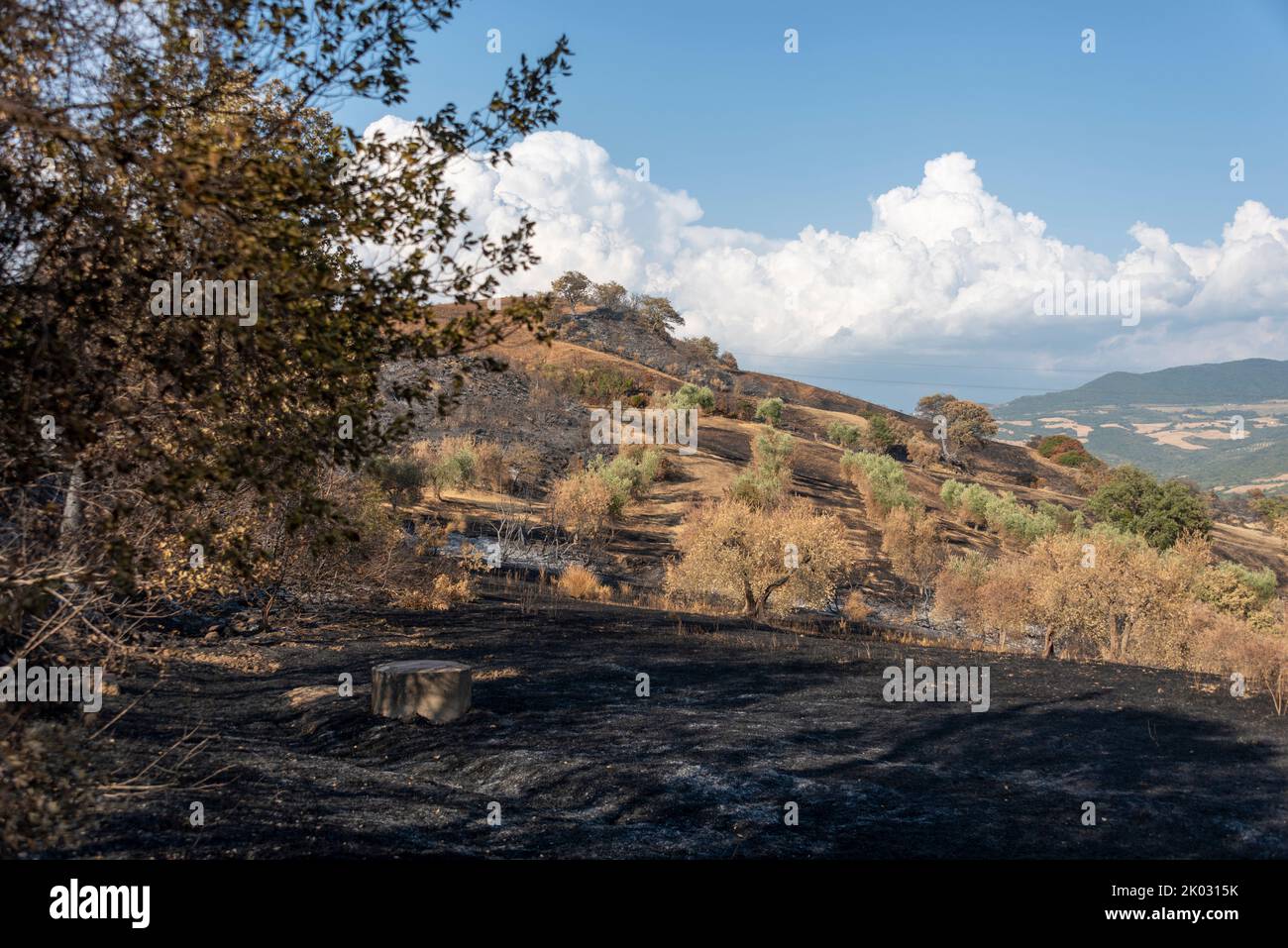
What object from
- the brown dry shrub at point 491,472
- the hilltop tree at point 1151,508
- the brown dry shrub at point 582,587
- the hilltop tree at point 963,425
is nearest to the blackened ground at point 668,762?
the brown dry shrub at point 582,587

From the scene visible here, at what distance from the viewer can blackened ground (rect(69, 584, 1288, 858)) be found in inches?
299

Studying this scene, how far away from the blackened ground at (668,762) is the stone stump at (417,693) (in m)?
0.24

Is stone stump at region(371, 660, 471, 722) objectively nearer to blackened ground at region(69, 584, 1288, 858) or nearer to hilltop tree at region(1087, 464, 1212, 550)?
blackened ground at region(69, 584, 1288, 858)

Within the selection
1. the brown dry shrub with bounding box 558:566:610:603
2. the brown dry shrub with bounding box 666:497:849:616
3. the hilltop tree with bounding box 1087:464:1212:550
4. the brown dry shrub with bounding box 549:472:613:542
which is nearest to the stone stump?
the brown dry shrub with bounding box 666:497:849:616

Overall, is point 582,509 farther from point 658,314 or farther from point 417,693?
point 658,314

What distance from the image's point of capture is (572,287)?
95250mm

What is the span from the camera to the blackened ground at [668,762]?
24.9ft

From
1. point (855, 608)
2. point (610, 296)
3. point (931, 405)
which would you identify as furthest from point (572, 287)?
point (855, 608)

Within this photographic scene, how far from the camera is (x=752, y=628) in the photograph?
22891mm

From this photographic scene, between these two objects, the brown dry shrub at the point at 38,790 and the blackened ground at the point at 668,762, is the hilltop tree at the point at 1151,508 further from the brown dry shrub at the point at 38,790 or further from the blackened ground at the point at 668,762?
the brown dry shrub at the point at 38,790

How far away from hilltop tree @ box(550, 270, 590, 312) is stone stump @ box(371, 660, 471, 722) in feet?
273

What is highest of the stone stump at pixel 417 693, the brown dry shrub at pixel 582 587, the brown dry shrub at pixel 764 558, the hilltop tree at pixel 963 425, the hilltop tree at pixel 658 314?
the hilltop tree at pixel 658 314

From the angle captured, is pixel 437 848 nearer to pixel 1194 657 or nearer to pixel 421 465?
pixel 1194 657
